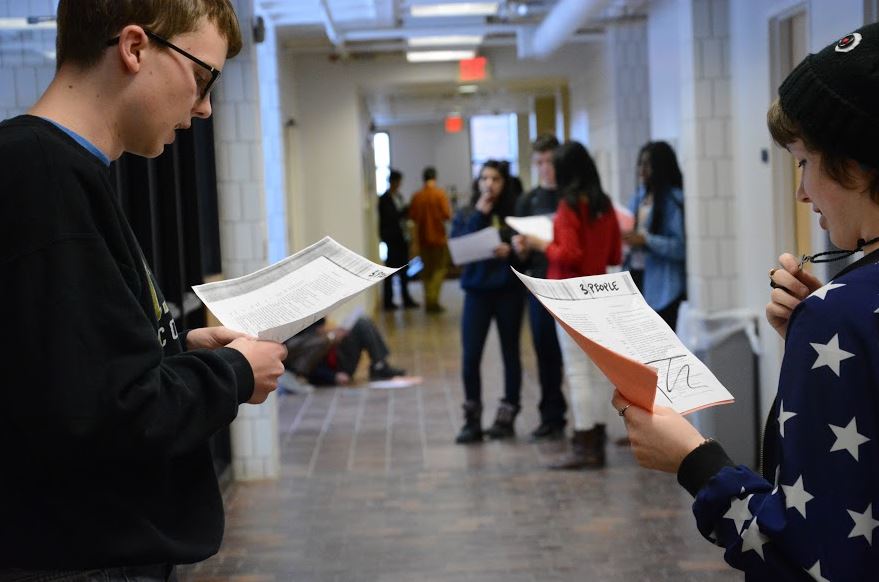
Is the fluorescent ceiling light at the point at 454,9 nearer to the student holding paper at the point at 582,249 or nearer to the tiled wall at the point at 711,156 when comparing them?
the tiled wall at the point at 711,156

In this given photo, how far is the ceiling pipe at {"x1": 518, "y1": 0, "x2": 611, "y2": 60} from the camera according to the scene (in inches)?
296

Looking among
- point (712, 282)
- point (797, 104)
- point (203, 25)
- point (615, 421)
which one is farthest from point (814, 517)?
point (615, 421)

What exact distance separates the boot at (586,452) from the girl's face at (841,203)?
424cm

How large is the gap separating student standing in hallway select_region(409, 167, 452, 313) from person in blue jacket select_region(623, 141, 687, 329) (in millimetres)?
8499

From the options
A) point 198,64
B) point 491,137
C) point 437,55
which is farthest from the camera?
point 491,137

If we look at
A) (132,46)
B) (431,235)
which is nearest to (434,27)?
(431,235)

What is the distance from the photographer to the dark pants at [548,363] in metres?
6.14

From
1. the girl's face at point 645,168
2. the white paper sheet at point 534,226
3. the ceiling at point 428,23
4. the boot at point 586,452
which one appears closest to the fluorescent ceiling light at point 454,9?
the ceiling at point 428,23

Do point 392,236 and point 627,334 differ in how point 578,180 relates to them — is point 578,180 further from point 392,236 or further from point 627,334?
point 392,236

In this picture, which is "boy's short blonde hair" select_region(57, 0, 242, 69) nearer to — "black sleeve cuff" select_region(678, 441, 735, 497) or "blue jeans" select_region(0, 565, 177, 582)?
"blue jeans" select_region(0, 565, 177, 582)

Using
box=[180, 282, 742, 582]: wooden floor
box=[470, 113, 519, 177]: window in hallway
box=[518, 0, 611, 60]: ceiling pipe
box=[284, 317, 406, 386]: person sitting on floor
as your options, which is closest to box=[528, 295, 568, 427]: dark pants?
box=[180, 282, 742, 582]: wooden floor

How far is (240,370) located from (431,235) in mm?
13561

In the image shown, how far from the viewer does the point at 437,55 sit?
38.2 feet

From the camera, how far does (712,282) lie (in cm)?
580
